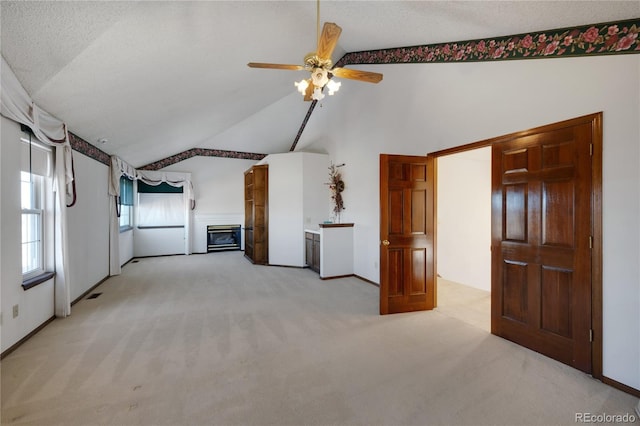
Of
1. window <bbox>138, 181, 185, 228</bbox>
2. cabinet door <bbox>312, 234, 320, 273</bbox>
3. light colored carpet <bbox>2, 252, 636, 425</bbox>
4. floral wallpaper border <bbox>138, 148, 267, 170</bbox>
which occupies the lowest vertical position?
light colored carpet <bbox>2, 252, 636, 425</bbox>

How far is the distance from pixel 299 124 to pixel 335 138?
1.46 meters

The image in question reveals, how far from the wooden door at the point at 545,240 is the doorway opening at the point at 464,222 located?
6.58ft

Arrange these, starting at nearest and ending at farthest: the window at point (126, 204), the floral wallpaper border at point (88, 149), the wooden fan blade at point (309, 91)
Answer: the wooden fan blade at point (309, 91), the floral wallpaper border at point (88, 149), the window at point (126, 204)

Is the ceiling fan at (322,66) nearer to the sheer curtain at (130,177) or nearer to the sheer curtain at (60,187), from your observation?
the sheer curtain at (60,187)

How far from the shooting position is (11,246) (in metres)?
2.53

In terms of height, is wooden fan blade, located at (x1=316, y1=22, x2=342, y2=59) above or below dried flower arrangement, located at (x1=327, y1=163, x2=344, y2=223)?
above

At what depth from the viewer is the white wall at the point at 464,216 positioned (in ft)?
16.3

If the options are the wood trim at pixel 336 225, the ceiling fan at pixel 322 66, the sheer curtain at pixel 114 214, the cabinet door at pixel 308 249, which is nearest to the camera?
the ceiling fan at pixel 322 66

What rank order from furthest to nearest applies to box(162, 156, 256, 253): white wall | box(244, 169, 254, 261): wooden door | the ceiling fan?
box(162, 156, 256, 253): white wall < box(244, 169, 254, 261): wooden door < the ceiling fan

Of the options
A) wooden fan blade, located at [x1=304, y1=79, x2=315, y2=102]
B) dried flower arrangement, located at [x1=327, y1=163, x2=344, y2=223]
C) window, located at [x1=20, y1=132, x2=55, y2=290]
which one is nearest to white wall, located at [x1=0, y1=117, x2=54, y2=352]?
window, located at [x1=20, y1=132, x2=55, y2=290]

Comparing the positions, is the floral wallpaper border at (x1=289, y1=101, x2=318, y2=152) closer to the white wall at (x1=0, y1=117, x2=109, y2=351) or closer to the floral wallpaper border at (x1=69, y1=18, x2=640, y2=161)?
the floral wallpaper border at (x1=69, y1=18, x2=640, y2=161)

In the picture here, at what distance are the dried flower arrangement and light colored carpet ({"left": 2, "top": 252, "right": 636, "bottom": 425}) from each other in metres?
2.57

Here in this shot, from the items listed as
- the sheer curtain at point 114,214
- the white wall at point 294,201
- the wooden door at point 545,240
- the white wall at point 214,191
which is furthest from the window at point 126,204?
the wooden door at point 545,240

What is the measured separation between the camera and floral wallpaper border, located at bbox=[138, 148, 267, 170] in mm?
7758
